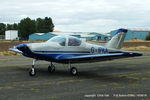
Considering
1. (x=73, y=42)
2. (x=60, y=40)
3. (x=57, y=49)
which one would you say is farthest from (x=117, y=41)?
(x=57, y=49)

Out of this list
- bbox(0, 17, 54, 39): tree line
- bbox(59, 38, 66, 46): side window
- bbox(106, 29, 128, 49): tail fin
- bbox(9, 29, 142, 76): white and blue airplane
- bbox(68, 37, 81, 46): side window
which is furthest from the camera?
bbox(0, 17, 54, 39): tree line

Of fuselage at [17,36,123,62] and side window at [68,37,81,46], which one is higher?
side window at [68,37,81,46]

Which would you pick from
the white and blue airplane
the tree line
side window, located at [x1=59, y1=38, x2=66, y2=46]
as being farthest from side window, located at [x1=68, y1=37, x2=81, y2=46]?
the tree line

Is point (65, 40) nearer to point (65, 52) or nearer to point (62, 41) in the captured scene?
point (62, 41)

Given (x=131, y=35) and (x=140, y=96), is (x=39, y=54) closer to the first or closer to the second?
(x=140, y=96)

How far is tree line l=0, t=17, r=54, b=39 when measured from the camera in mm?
135250

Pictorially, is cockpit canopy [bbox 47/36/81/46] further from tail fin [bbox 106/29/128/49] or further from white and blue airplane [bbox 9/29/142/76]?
tail fin [bbox 106/29/128/49]

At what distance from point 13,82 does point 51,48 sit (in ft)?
9.76

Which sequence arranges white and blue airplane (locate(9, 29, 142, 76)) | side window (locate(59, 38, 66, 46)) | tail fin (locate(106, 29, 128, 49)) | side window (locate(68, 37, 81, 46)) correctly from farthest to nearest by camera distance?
tail fin (locate(106, 29, 128, 49)) → side window (locate(68, 37, 81, 46)) → side window (locate(59, 38, 66, 46)) → white and blue airplane (locate(9, 29, 142, 76))

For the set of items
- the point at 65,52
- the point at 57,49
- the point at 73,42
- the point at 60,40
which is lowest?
the point at 65,52

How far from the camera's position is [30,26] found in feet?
447

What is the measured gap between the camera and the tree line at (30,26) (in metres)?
135

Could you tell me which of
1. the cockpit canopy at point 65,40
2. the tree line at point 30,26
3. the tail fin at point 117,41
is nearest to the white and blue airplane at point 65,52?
the cockpit canopy at point 65,40

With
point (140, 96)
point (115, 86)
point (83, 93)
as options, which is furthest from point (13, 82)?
point (140, 96)
